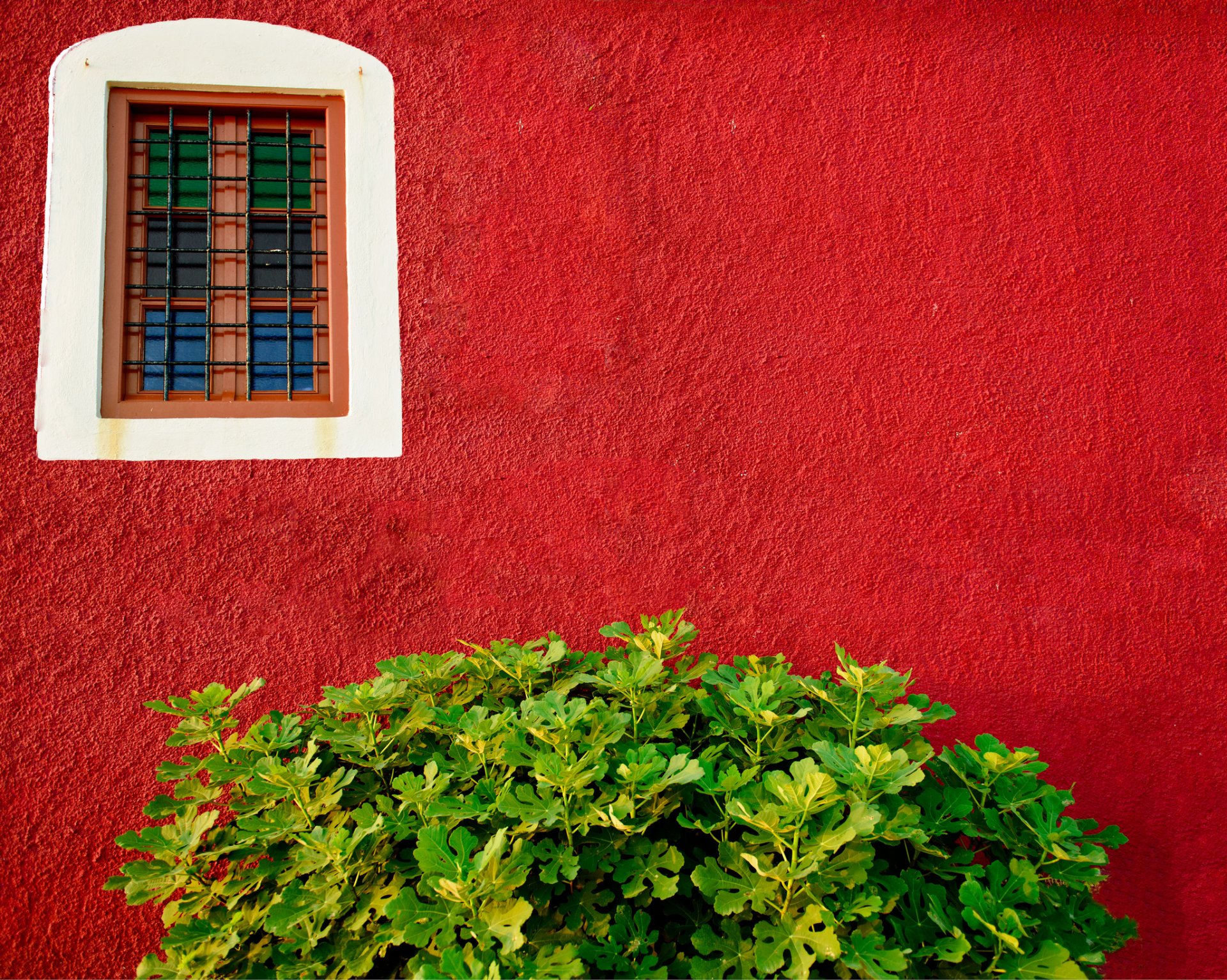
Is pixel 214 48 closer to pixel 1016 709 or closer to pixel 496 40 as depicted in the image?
pixel 496 40

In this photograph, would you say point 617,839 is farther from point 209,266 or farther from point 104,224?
point 104,224

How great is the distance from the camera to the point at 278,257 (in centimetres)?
319

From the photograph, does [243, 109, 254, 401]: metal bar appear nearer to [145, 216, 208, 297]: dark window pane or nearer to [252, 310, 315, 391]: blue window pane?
[252, 310, 315, 391]: blue window pane

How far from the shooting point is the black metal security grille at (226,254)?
3084 mm

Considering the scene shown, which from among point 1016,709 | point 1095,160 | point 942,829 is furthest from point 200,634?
point 1095,160

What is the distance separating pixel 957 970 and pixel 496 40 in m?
3.15

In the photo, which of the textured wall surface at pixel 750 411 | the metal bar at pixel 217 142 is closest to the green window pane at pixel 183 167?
the metal bar at pixel 217 142

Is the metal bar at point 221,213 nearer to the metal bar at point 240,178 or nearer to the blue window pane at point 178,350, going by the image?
the metal bar at point 240,178

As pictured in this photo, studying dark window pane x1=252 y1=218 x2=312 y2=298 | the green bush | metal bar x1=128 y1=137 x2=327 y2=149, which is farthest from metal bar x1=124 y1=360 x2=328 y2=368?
the green bush

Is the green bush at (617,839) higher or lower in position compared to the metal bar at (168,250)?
lower

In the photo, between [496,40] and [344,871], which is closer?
[344,871]

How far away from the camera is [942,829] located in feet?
7.43

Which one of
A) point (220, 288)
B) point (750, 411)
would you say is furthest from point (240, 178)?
point (750, 411)

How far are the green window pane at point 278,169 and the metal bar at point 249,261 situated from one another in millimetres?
18
